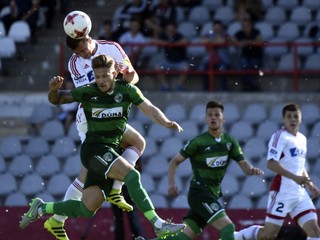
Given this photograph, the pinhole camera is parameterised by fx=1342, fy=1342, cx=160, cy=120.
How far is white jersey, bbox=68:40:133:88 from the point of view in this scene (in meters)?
13.6

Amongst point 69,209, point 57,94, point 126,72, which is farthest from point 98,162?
point 126,72

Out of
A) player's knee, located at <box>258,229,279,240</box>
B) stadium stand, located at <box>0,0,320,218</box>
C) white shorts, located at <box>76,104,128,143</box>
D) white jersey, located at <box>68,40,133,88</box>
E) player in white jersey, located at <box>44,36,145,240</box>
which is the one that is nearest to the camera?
player in white jersey, located at <box>44,36,145,240</box>

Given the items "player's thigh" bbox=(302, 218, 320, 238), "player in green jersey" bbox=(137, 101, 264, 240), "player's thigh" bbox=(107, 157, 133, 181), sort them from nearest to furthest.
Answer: "player's thigh" bbox=(107, 157, 133, 181)
"player in green jersey" bbox=(137, 101, 264, 240)
"player's thigh" bbox=(302, 218, 320, 238)

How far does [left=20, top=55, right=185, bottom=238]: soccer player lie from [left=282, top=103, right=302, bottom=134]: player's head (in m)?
2.29

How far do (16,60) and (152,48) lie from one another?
7.71 feet

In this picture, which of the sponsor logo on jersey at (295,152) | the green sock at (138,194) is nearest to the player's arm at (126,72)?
the green sock at (138,194)

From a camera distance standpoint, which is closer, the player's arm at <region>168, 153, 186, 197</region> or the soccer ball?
the soccer ball

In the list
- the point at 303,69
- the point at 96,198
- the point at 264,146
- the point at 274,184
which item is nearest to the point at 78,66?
the point at 96,198

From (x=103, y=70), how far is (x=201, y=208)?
2.38 meters

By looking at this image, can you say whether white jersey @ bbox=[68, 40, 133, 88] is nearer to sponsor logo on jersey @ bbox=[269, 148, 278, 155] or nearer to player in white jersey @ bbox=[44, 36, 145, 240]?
player in white jersey @ bbox=[44, 36, 145, 240]

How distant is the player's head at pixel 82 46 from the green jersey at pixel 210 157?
1834 millimetres

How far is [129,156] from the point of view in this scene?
13.4 m

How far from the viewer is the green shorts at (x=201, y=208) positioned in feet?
47.4

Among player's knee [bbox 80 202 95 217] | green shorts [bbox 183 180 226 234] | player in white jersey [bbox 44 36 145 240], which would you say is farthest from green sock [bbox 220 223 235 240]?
player's knee [bbox 80 202 95 217]
